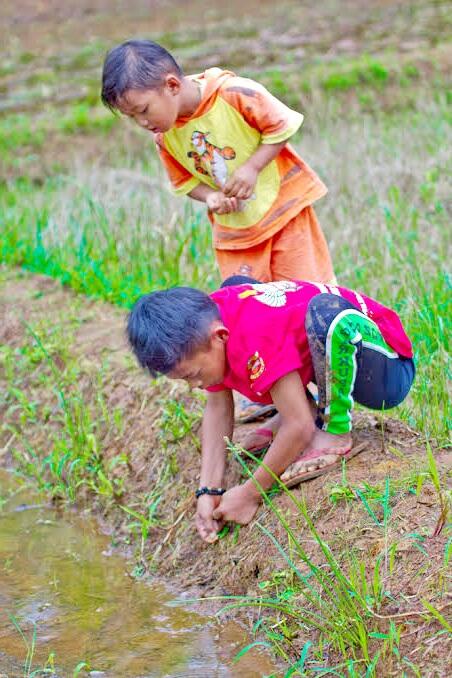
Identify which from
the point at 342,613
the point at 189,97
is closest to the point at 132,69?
the point at 189,97

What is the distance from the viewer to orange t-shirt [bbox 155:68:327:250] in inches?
139

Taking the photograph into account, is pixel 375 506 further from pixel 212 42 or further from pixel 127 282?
pixel 212 42

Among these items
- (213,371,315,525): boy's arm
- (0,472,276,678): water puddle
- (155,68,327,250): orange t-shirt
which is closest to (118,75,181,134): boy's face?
(155,68,327,250): orange t-shirt

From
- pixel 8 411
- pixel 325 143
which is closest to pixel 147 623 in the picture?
pixel 8 411

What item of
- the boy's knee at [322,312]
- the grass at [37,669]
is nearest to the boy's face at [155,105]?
the boy's knee at [322,312]

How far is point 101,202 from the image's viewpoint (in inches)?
233

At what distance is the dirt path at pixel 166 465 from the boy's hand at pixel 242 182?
2.67 feet

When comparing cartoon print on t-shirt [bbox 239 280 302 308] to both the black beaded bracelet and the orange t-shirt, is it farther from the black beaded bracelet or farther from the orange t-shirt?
the black beaded bracelet

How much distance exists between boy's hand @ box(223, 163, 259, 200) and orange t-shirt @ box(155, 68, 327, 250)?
0.10 m

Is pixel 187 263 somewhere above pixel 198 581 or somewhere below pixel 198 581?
above

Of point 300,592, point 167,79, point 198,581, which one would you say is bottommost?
point 198,581

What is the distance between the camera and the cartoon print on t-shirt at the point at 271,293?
3072mm

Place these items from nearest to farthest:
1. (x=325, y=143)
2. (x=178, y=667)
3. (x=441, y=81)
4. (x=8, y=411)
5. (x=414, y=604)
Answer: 1. (x=414, y=604)
2. (x=178, y=667)
3. (x=8, y=411)
4. (x=325, y=143)
5. (x=441, y=81)

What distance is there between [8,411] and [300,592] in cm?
203
